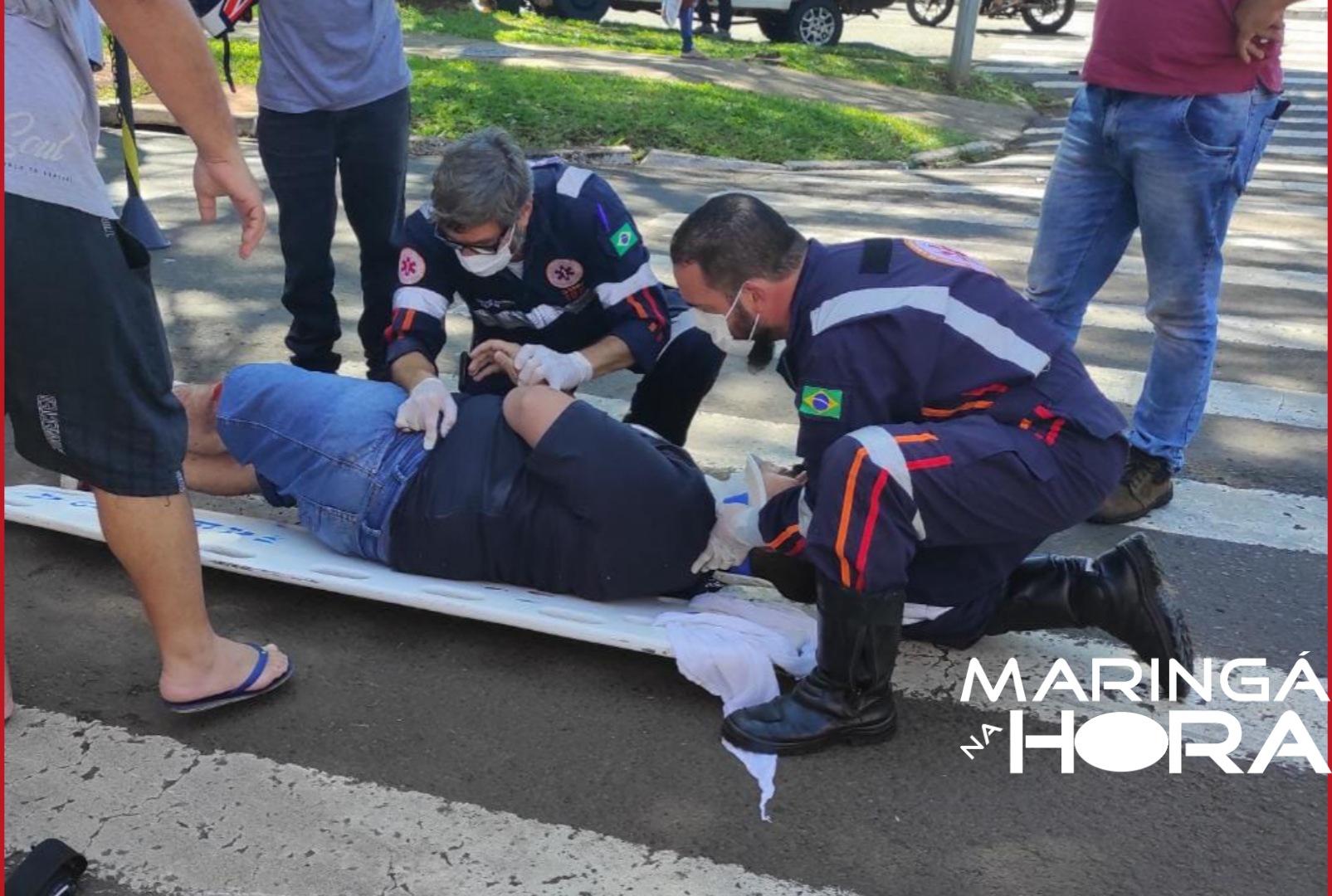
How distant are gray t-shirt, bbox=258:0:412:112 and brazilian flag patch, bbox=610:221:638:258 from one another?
113cm

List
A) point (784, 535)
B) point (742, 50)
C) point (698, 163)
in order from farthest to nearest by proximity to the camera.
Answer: point (742, 50), point (698, 163), point (784, 535)

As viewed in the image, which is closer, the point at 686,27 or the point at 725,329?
the point at 725,329

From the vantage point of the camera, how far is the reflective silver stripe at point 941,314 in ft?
8.66

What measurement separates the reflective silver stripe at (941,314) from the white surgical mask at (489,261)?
3.49 ft

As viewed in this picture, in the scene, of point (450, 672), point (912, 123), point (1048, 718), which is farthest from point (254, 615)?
point (912, 123)

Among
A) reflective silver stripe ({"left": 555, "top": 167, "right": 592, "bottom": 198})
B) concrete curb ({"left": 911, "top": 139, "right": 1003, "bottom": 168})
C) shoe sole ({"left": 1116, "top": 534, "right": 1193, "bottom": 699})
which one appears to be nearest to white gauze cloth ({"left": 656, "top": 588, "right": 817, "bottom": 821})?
shoe sole ({"left": 1116, "top": 534, "right": 1193, "bottom": 699})

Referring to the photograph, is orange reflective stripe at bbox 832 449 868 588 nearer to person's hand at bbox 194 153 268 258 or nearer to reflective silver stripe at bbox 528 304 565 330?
person's hand at bbox 194 153 268 258

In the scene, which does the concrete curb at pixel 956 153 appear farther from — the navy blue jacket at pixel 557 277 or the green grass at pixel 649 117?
the navy blue jacket at pixel 557 277

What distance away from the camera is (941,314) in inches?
105

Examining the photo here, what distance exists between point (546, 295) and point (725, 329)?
3.05ft

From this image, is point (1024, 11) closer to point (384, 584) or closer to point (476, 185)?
point (476, 185)

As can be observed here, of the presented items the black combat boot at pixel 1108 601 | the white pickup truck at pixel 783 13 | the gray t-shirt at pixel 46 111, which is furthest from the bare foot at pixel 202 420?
the white pickup truck at pixel 783 13

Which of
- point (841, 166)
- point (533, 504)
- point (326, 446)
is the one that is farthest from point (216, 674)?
point (841, 166)

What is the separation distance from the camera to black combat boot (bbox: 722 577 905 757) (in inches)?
103
